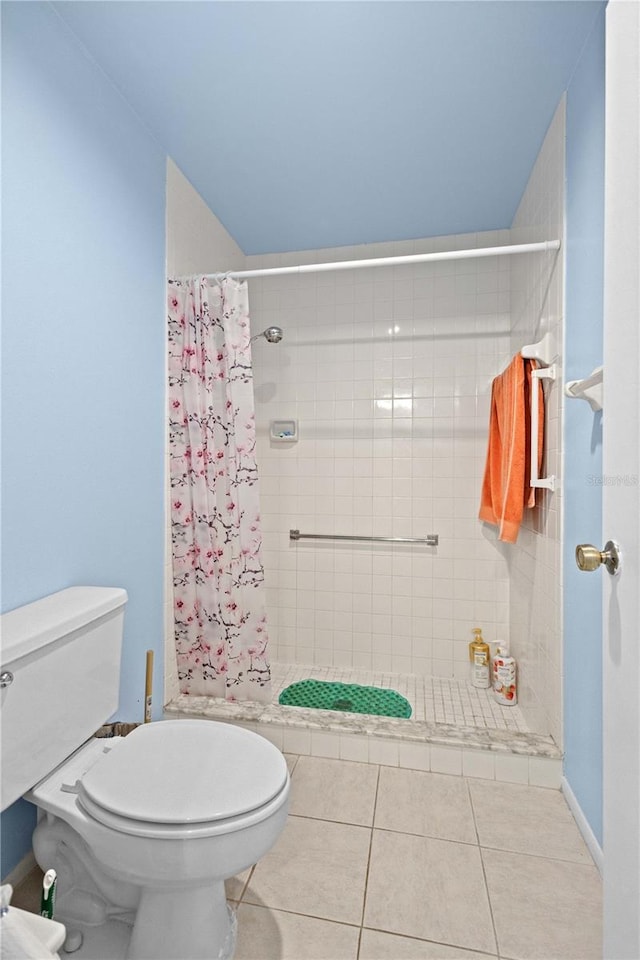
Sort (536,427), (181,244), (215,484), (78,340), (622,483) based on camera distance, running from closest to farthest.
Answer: (622,483)
(78,340)
(536,427)
(215,484)
(181,244)

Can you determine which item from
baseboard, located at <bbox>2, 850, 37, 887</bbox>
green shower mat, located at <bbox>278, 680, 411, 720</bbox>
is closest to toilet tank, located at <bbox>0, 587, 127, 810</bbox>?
baseboard, located at <bbox>2, 850, 37, 887</bbox>

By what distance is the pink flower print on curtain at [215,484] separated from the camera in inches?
76.3

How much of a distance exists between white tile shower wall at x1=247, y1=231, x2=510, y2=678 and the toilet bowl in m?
1.43

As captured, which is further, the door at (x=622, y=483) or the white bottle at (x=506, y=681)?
the white bottle at (x=506, y=681)

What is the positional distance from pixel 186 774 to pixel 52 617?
488 mm

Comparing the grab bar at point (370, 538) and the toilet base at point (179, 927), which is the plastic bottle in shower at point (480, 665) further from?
the toilet base at point (179, 927)

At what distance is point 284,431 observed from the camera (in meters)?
2.68

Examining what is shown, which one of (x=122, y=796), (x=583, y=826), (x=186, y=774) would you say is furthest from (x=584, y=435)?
(x=122, y=796)

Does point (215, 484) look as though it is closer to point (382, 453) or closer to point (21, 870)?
point (382, 453)

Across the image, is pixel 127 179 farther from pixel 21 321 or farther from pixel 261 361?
pixel 261 361

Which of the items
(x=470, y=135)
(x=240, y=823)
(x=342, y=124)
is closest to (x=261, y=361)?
(x=342, y=124)

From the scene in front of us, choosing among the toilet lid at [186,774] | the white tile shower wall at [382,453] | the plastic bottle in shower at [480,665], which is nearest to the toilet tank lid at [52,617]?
the toilet lid at [186,774]

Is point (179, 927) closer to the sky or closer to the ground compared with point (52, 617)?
closer to the ground

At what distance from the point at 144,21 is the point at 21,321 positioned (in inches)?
37.3
